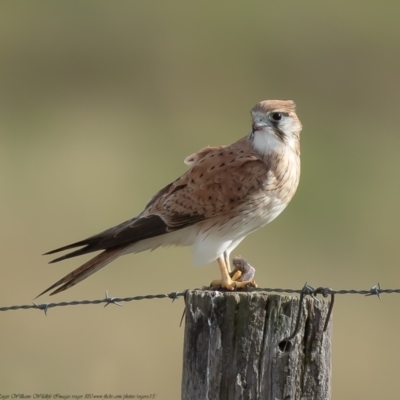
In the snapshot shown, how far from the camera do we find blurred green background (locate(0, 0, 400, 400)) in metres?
7.91

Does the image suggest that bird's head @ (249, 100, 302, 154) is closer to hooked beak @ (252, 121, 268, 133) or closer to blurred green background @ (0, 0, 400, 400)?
hooked beak @ (252, 121, 268, 133)

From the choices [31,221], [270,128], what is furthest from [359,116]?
[270,128]

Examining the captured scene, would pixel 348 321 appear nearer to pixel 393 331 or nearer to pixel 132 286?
pixel 393 331

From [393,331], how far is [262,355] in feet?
16.8

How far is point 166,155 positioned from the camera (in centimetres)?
1180

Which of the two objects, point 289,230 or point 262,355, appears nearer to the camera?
point 262,355

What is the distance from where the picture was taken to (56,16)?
52.9ft

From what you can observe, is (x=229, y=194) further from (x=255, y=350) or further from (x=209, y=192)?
(x=255, y=350)

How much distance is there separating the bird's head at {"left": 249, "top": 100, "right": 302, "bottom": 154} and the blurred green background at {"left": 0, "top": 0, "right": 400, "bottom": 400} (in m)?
2.51

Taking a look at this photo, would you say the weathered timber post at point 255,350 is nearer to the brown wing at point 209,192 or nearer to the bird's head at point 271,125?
the brown wing at point 209,192

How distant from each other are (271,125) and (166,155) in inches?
248

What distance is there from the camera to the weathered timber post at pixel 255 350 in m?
3.64

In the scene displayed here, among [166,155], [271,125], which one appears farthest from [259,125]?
[166,155]

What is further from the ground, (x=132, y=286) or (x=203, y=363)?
(x=132, y=286)
